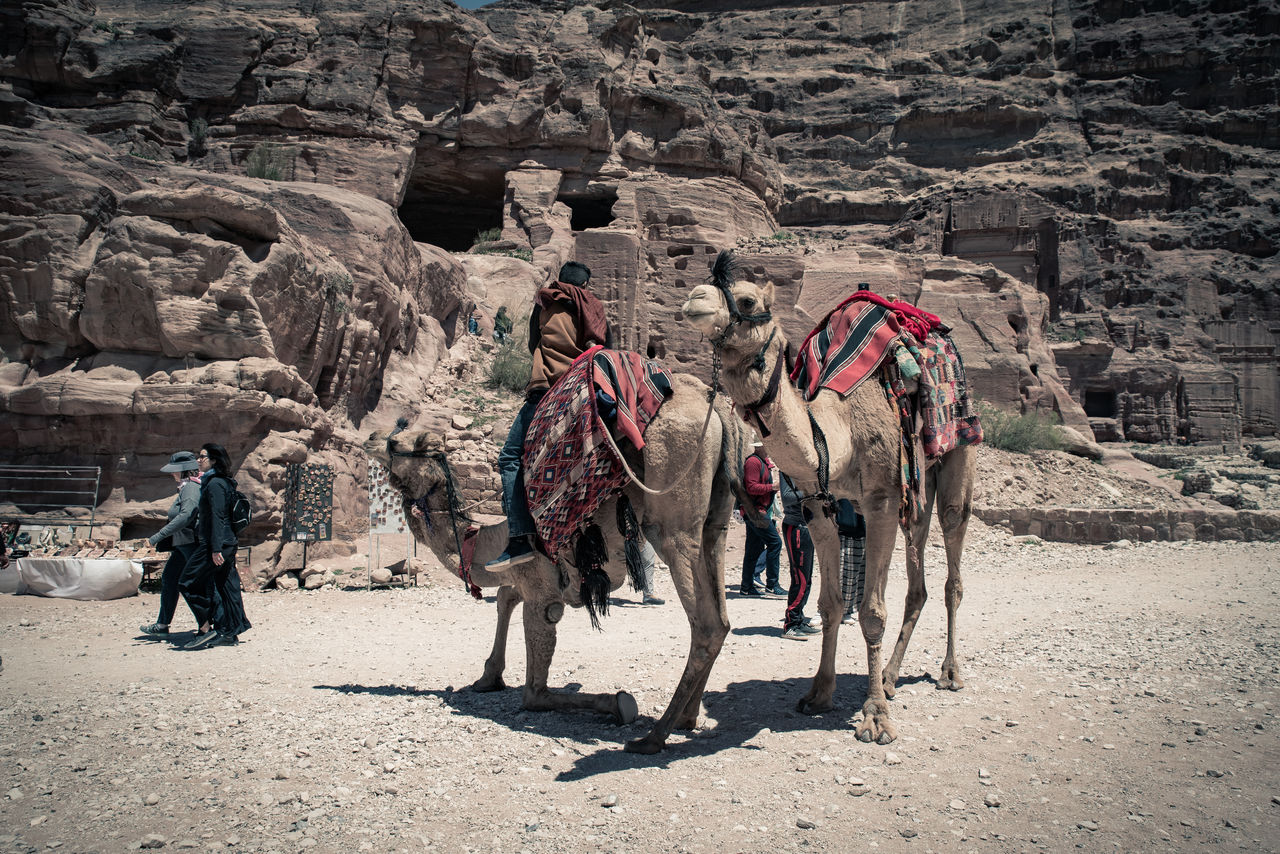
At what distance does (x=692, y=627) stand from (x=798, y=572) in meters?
3.68

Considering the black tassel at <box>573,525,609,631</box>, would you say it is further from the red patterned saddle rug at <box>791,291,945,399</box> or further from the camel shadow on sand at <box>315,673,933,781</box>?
the red patterned saddle rug at <box>791,291,945,399</box>

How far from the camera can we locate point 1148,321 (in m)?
37.7

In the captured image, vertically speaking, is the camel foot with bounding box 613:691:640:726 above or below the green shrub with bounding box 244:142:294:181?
Result: below

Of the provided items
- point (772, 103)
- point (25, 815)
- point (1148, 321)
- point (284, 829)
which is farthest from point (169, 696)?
point (772, 103)

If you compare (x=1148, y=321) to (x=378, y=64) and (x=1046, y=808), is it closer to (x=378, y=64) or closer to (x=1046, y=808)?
(x=378, y=64)

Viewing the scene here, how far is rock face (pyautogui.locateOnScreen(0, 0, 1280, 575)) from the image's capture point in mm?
10570

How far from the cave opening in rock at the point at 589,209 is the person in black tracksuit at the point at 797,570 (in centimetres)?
1868

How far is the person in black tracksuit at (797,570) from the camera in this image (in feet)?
23.8

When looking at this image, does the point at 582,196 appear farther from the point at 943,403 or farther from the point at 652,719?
the point at 652,719

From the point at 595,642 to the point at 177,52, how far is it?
84.6 ft

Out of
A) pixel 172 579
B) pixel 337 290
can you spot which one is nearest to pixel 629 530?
pixel 172 579

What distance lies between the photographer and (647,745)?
402 centimetres

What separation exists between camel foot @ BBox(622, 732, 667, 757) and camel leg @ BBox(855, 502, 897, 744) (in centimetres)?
109

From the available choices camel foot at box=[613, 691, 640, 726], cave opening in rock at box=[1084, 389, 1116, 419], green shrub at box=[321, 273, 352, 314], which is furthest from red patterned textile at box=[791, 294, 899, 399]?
cave opening in rock at box=[1084, 389, 1116, 419]
